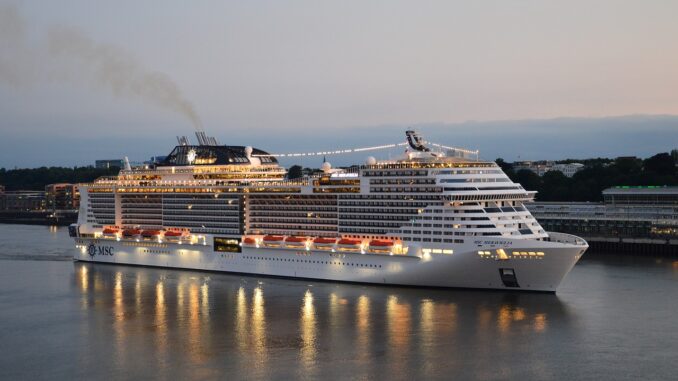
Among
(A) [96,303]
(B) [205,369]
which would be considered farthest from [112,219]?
(B) [205,369]

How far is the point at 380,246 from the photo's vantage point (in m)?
41.9

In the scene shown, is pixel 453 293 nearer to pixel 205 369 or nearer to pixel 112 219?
pixel 205 369

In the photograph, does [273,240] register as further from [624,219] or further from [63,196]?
[63,196]

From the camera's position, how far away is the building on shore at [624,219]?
63.7 metres

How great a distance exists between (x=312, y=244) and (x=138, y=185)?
16619mm

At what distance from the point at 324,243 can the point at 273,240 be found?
12.6 feet

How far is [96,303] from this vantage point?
41.4 m

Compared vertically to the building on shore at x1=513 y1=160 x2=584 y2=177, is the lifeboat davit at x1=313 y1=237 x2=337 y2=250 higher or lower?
lower

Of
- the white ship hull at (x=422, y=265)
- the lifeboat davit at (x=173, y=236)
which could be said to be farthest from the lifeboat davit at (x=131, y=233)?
the white ship hull at (x=422, y=265)

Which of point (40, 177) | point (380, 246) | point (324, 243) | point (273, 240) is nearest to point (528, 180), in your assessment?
point (273, 240)

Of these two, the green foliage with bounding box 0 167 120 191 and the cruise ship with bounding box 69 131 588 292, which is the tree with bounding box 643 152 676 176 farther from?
the green foliage with bounding box 0 167 120 191

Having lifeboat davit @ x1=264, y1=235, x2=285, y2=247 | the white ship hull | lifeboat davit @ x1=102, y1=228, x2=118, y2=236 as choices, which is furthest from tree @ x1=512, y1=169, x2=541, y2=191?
lifeboat davit @ x1=264, y1=235, x2=285, y2=247

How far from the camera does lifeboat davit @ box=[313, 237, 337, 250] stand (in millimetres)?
44406

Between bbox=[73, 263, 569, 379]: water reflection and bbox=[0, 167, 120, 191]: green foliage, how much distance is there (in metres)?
123
